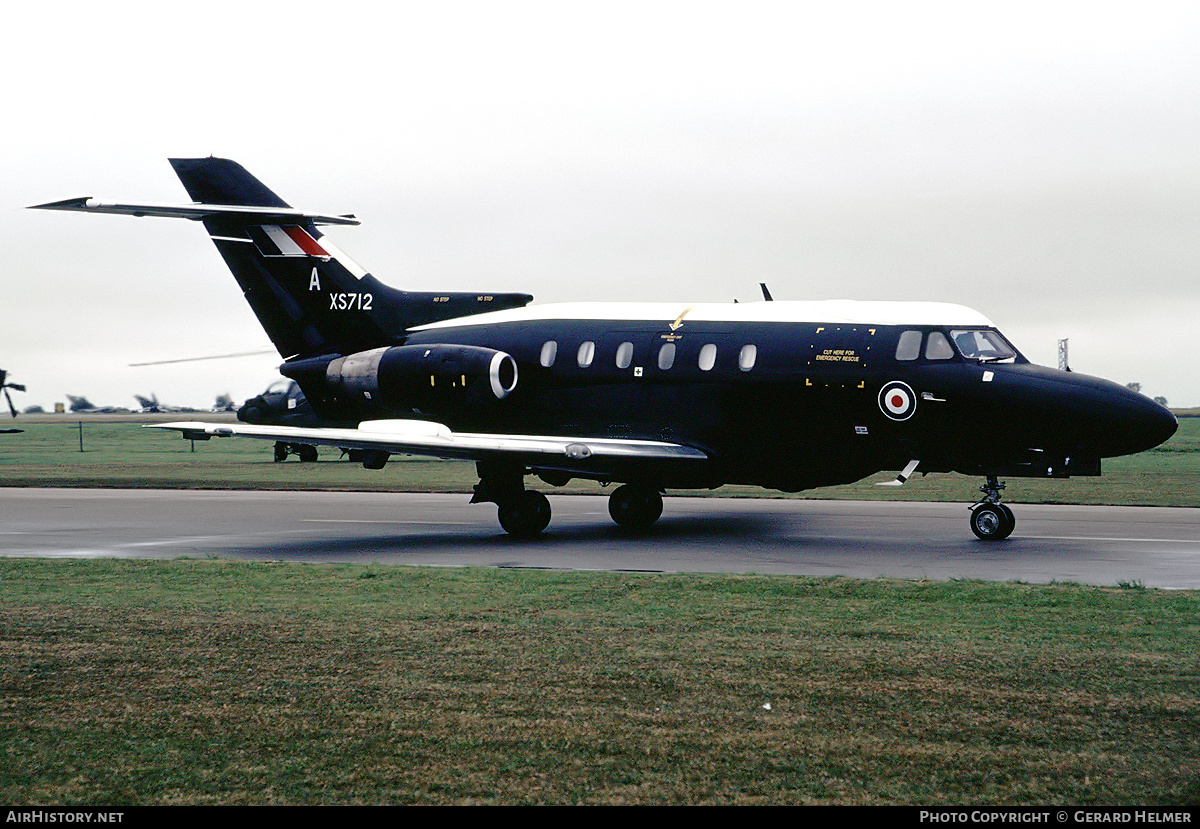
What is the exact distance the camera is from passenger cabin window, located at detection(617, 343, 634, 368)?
67.1 ft

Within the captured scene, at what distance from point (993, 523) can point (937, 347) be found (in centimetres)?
283

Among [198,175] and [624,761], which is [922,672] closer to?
[624,761]

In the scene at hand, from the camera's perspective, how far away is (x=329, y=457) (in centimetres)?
5281

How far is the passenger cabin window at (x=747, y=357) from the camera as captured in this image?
63.5ft

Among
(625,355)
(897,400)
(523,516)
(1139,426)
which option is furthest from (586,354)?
(1139,426)

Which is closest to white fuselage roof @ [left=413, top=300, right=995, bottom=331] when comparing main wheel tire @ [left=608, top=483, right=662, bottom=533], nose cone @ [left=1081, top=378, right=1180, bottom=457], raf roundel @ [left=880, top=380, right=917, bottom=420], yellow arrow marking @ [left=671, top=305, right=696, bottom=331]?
yellow arrow marking @ [left=671, top=305, right=696, bottom=331]

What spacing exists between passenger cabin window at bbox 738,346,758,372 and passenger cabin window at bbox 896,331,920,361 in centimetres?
233

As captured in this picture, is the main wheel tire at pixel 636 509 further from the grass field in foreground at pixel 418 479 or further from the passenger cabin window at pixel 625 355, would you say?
the grass field in foreground at pixel 418 479

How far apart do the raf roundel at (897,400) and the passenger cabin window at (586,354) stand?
522 centimetres

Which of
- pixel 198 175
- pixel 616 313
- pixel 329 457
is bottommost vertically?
pixel 329 457

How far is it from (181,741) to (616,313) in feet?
50.2

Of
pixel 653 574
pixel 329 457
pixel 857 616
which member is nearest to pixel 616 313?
pixel 653 574

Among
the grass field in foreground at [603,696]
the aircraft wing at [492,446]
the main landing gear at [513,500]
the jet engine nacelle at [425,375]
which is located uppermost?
the jet engine nacelle at [425,375]

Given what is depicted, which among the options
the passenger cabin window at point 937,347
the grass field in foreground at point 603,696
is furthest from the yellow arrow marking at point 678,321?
the grass field in foreground at point 603,696
